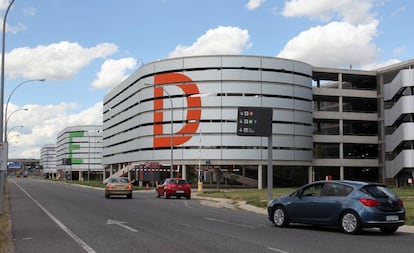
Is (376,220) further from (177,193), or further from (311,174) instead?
(311,174)

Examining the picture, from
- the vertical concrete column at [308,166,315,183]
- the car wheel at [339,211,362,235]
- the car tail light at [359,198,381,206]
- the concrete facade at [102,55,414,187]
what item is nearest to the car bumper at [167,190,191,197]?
the car wheel at [339,211,362,235]

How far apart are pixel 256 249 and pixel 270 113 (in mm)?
16875

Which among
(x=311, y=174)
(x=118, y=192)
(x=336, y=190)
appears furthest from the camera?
(x=311, y=174)

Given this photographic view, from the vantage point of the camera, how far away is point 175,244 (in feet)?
38.0

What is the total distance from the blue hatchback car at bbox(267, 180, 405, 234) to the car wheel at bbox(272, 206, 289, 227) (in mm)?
166

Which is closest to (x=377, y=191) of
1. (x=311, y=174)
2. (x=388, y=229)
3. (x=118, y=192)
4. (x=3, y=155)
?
(x=388, y=229)

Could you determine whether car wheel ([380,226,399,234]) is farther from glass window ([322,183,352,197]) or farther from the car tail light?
glass window ([322,183,352,197])

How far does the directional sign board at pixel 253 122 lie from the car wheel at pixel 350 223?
12.7 meters

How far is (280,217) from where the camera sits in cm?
1590

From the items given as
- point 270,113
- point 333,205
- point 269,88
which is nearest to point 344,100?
point 269,88

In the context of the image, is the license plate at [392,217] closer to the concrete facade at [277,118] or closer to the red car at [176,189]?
the red car at [176,189]

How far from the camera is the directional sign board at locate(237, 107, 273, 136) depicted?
87.1ft

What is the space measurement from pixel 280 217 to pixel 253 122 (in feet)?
37.0

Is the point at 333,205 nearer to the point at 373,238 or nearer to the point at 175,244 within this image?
the point at 373,238
